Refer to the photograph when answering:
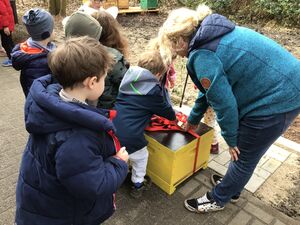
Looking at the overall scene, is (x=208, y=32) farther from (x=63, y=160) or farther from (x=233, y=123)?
(x=63, y=160)

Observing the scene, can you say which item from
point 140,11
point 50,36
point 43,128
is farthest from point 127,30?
point 43,128

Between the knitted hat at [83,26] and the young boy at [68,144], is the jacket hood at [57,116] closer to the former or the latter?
the young boy at [68,144]

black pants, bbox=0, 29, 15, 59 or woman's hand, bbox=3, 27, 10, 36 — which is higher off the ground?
woman's hand, bbox=3, 27, 10, 36

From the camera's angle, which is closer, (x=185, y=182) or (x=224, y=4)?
(x=185, y=182)

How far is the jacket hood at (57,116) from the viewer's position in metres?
1.38

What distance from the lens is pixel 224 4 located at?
10.4m

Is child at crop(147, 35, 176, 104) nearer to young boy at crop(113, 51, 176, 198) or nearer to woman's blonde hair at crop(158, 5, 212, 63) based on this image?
young boy at crop(113, 51, 176, 198)

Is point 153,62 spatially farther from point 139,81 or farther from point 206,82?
point 206,82

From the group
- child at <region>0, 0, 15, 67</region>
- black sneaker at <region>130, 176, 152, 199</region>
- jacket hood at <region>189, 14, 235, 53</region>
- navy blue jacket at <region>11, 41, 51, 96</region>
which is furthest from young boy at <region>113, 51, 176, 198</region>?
child at <region>0, 0, 15, 67</region>

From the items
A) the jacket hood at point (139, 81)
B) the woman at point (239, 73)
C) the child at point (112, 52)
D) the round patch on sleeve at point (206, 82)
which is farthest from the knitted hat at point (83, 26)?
the round patch on sleeve at point (206, 82)

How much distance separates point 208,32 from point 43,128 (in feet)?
3.87

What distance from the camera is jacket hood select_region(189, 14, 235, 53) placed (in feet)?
6.52

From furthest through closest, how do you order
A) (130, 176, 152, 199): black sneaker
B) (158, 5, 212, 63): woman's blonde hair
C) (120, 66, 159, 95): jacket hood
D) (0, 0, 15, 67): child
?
1. (0, 0, 15, 67): child
2. (130, 176, 152, 199): black sneaker
3. (120, 66, 159, 95): jacket hood
4. (158, 5, 212, 63): woman's blonde hair

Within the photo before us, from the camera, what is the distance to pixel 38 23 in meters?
2.72
